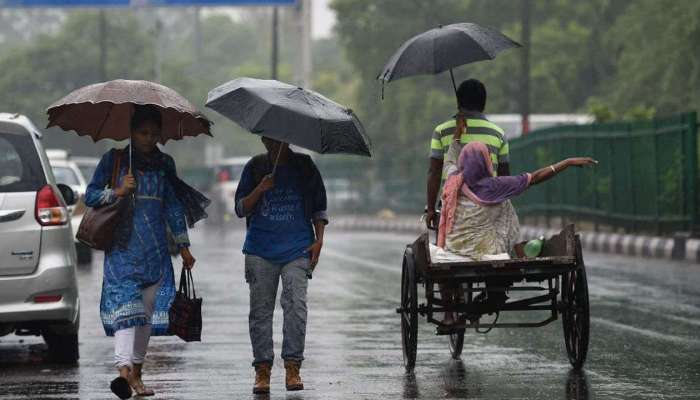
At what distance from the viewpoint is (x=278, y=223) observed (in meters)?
8.77

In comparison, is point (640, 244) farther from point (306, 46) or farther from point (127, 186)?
point (306, 46)

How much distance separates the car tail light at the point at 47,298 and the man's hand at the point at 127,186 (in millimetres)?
1802

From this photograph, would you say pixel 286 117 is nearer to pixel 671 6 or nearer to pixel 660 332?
pixel 660 332

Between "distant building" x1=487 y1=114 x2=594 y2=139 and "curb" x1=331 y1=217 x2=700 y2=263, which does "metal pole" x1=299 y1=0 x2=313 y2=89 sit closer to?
"distant building" x1=487 y1=114 x2=594 y2=139

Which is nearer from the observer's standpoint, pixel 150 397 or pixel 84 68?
pixel 150 397

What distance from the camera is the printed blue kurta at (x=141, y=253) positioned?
854 centimetres

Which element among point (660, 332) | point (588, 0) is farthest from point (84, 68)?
point (660, 332)

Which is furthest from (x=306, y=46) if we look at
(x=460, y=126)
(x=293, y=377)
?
(x=293, y=377)

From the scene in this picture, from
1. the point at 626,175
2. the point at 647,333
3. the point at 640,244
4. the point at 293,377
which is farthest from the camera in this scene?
the point at 626,175

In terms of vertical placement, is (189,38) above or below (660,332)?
above

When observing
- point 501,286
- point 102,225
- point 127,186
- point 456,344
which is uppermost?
point 127,186

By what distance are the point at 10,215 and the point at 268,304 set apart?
81.3 inches

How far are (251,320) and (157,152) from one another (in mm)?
1051

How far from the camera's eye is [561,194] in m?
30.6
